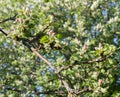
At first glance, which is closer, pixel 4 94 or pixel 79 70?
pixel 79 70

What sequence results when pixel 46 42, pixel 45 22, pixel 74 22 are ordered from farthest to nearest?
pixel 74 22, pixel 45 22, pixel 46 42

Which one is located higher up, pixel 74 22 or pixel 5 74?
pixel 74 22

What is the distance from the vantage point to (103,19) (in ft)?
65.6

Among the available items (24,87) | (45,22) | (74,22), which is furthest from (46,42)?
(74,22)

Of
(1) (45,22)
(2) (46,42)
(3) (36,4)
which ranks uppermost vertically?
(3) (36,4)

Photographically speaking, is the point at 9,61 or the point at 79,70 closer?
the point at 79,70

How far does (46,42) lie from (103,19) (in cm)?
1617

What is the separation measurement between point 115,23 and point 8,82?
6.50 m

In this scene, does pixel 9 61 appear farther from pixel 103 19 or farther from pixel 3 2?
pixel 103 19

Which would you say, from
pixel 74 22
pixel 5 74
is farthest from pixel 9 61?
pixel 74 22

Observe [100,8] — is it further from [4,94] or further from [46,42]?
[46,42]

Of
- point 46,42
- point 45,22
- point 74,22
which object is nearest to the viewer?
point 46,42

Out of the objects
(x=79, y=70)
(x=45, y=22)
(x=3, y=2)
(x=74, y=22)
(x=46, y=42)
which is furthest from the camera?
(x=3, y=2)

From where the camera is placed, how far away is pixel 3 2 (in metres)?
21.4
